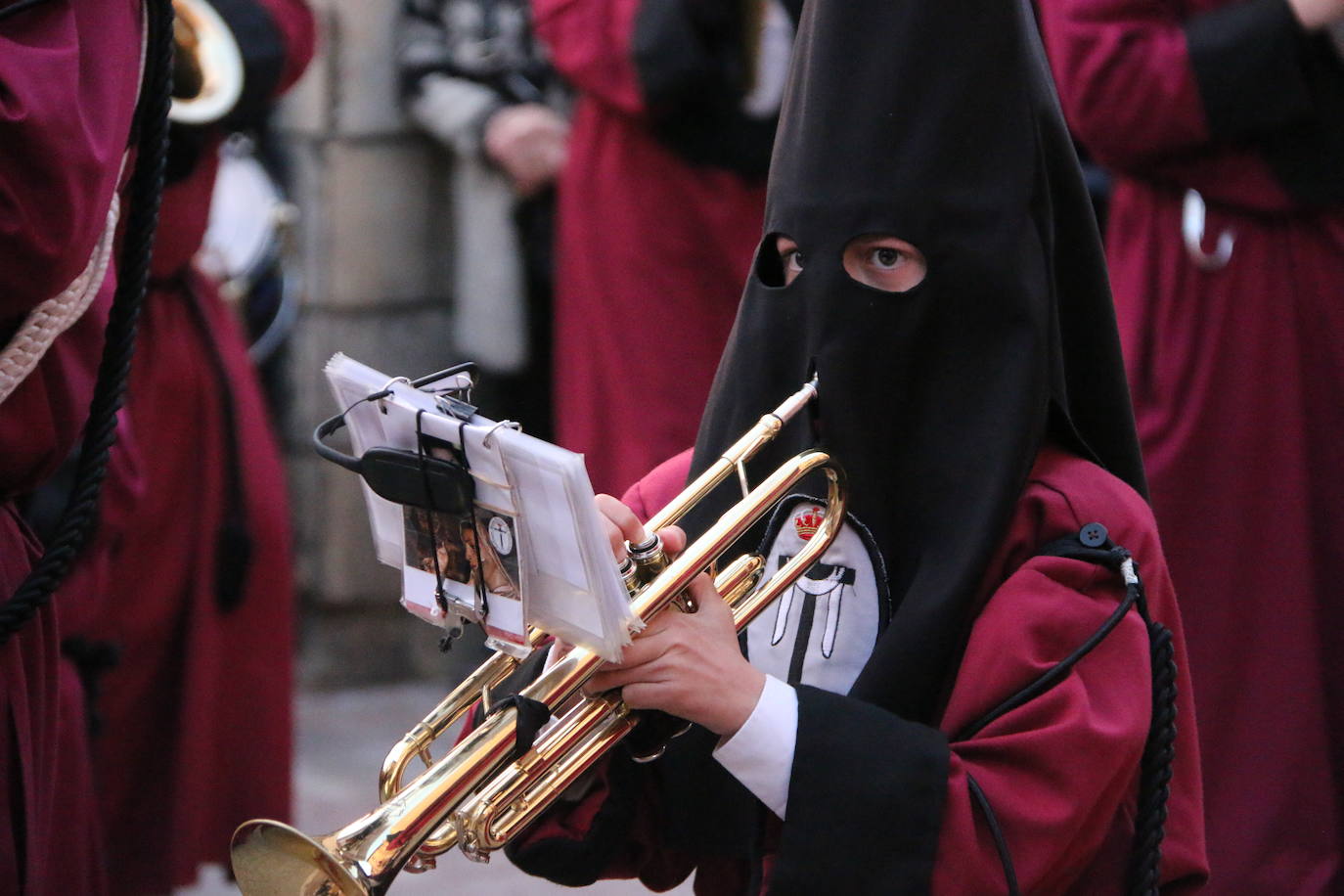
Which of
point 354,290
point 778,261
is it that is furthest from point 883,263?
point 354,290

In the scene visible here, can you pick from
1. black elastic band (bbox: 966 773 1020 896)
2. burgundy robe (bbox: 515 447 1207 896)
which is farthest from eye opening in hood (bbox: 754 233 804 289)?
black elastic band (bbox: 966 773 1020 896)

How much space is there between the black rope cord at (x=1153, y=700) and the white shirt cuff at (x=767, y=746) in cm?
20

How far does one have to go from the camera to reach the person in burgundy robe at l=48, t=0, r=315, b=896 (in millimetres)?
4113

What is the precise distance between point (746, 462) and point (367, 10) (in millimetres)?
3614

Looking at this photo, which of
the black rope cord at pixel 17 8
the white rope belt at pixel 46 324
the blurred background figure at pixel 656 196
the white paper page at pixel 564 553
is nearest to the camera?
the white paper page at pixel 564 553

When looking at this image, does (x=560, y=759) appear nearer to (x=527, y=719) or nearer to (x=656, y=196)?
(x=527, y=719)

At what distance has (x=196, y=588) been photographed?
417cm

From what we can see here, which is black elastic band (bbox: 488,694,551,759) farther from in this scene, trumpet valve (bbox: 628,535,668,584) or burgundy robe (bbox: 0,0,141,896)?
burgundy robe (bbox: 0,0,141,896)

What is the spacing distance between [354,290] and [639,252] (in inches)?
58.1

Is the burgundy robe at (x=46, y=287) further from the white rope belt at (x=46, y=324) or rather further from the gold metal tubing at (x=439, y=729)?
the gold metal tubing at (x=439, y=729)

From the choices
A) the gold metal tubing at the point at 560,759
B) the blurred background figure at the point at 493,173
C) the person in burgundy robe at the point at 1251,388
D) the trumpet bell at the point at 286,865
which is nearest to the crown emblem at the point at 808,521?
the gold metal tubing at the point at 560,759

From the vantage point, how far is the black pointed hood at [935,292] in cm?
224

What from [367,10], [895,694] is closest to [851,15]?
[895,694]

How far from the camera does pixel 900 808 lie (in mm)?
2096
